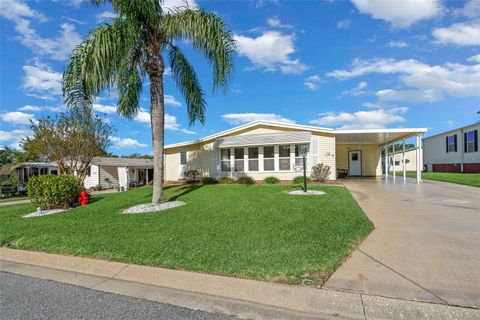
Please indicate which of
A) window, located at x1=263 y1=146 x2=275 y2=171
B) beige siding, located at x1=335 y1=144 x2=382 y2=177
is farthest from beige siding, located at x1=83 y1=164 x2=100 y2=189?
beige siding, located at x1=335 y1=144 x2=382 y2=177

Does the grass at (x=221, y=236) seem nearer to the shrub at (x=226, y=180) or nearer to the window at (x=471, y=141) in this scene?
the shrub at (x=226, y=180)

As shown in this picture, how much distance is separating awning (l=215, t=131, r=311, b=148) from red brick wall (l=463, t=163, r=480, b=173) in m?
21.7

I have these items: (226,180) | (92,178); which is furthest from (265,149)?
(92,178)

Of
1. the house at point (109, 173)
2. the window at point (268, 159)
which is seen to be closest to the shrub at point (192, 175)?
the window at point (268, 159)

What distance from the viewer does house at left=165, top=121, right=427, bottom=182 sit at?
54.8ft

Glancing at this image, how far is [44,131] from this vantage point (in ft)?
60.4

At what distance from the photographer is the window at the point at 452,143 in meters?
30.9

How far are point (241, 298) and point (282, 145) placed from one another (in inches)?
577

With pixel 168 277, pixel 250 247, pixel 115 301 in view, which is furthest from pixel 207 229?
pixel 115 301

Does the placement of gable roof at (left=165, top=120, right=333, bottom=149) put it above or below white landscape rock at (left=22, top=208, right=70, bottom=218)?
above

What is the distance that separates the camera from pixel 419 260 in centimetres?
425

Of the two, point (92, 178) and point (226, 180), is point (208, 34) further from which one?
point (92, 178)

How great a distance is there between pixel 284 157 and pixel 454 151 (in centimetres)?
2472

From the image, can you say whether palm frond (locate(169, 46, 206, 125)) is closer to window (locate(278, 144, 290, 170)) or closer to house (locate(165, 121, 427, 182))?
house (locate(165, 121, 427, 182))
